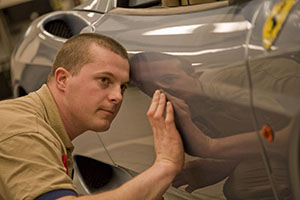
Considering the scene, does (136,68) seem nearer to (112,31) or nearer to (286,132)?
(112,31)

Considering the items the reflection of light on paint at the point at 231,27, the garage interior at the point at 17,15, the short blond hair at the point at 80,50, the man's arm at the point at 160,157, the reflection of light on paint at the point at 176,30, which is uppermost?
the reflection of light on paint at the point at 231,27

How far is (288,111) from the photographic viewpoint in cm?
118

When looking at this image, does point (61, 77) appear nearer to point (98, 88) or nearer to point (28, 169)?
point (98, 88)

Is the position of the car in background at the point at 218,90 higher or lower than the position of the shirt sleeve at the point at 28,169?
higher

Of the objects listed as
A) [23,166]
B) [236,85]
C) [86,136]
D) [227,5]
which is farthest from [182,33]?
[86,136]

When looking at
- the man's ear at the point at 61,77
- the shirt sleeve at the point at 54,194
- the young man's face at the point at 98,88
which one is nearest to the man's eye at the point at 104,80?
the young man's face at the point at 98,88

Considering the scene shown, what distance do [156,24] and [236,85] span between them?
481 millimetres

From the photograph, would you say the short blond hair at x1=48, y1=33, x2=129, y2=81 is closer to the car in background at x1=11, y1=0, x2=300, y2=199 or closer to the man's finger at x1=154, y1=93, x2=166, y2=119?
the car in background at x1=11, y1=0, x2=300, y2=199

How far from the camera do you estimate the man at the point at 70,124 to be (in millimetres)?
1404

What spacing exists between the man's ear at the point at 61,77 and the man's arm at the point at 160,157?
340 mm

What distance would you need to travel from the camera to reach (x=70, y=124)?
1791 mm

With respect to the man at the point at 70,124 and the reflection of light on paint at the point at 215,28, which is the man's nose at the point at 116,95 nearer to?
the man at the point at 70,124

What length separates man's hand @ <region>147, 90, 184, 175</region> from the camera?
5.07ft

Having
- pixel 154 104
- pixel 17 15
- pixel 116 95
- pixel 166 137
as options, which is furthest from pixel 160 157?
pixel 17 15
